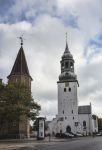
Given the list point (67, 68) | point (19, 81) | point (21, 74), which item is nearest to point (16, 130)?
point (19, 81)

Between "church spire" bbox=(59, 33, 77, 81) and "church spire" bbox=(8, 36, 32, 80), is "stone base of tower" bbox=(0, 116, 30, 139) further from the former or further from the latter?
"church spire" bbox=(59, 33, 77, 81)

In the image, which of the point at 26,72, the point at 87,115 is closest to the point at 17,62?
Answer: the point at 26,72

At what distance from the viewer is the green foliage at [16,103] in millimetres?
53494

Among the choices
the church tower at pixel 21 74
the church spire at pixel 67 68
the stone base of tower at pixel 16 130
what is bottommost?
the stone base of tower at pixel 16 130

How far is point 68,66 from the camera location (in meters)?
119

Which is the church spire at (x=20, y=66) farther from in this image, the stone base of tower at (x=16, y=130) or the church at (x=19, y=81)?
the stone base of tower at (x=16, y=130)

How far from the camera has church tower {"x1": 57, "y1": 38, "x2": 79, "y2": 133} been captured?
388 ft

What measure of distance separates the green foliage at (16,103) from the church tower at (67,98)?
2332 inches

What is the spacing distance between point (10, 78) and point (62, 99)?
137 feet

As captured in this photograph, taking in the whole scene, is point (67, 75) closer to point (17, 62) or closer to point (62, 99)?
point (62, 99)

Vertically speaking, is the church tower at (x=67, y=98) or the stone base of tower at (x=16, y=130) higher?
the church tower at (x=67, y=98)

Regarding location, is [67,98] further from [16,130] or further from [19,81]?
[16,130]

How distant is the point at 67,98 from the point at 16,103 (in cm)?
6408

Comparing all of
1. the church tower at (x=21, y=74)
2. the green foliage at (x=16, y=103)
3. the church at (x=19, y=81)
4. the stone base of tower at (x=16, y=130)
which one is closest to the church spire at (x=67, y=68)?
the church at (x=19, y=81)
